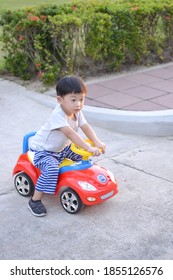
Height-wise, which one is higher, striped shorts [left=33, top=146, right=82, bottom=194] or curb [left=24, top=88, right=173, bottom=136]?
striped shorts [left=33, top=146, right=82, bottom=194]

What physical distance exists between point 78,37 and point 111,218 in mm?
3585

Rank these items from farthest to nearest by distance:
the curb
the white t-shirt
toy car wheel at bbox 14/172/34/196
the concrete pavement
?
the curb → toy car wheel at bbox 14/172/34/196 → the white t-shirt → the concrete pavement

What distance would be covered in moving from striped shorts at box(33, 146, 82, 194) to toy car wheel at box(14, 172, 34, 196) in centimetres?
17

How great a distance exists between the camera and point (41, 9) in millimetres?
7164

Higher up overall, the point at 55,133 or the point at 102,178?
the point at 55,133

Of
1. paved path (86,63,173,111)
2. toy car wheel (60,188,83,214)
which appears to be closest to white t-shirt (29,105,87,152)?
toy car wheel (60,188,83,214)

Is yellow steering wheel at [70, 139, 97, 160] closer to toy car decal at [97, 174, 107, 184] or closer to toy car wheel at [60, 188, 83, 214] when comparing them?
toy car decal at [97, 174, 107, 184]

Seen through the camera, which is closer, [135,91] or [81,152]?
[81,152]

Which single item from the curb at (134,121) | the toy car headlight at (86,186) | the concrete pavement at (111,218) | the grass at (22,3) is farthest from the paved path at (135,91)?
the grass at (22,3)

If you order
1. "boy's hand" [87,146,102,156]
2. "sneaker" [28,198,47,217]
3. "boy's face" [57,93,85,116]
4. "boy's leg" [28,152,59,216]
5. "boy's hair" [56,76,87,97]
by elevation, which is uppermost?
"boy's hair" [56,76,87,97]

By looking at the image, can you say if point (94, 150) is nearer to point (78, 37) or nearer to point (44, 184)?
point (44, 184)

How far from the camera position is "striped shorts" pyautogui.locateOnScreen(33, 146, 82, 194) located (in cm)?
406

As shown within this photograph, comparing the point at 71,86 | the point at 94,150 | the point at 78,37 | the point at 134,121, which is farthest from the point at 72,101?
the point at 78,37

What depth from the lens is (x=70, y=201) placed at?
13.3 ft
